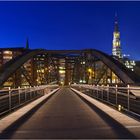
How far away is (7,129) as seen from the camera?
39.7 ft

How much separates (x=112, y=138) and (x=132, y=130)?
1559 mm

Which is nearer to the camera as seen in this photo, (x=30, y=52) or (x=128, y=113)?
(x=128, y=113)

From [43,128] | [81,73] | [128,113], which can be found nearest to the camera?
[43,128]

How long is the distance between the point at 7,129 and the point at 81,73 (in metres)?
116

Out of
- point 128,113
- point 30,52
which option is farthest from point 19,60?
point 128,113

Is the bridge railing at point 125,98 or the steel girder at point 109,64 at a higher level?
the steel girder at point 109,64

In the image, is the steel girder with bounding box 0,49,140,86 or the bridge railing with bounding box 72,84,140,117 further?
the steel girder with bounding box 0,49,140,86

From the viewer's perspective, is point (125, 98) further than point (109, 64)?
No

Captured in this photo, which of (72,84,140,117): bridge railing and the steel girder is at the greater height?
the steel girder

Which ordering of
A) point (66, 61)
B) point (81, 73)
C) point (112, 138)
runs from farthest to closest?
1. point (66, 61)
2. point (81, 73)
3. point (112, 138)

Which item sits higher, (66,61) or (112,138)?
(66,61)

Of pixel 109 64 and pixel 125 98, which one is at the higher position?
pixel 109 64

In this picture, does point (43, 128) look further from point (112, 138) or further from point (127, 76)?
point (127, 76)

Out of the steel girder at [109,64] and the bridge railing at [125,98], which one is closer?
the bridge railing at [125,98]
